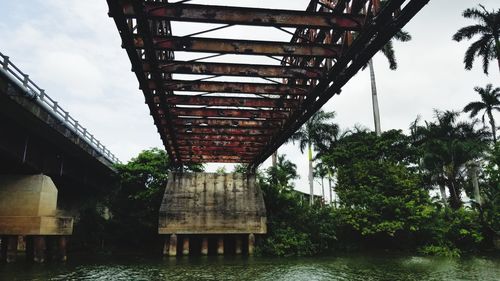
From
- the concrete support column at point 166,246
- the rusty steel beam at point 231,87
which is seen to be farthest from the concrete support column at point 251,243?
the rusty steel beam at point 231,87

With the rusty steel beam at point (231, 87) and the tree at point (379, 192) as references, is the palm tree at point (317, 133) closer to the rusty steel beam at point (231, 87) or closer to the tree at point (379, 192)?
the tree at point (379, 192)

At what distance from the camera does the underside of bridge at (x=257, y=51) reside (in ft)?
26.2

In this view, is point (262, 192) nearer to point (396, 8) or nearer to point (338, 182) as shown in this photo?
point (338, 182)

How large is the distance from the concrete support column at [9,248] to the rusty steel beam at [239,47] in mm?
16237

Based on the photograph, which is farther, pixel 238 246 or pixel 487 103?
pixel 487 103

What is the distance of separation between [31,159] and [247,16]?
17.6 meters

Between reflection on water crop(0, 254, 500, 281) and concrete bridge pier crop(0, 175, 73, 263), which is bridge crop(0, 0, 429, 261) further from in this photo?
reflection on water crop(0, 254, 500, 281)

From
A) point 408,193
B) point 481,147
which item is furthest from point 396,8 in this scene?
point 481,147

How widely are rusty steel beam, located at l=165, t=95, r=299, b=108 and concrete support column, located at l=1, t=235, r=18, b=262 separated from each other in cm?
1305

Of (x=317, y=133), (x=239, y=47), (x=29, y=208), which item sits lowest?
(x=29, y=208)

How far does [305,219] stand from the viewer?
1171 inches

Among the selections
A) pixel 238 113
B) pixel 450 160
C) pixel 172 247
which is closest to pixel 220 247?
pixel 172 247

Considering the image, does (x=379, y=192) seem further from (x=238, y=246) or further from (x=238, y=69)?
(x=238, y=69)

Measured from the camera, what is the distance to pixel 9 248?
66.1 ft
